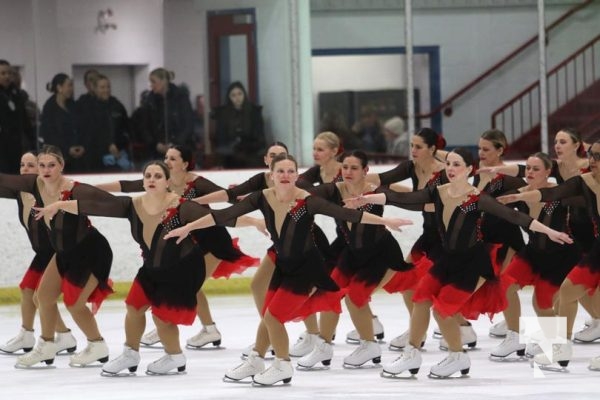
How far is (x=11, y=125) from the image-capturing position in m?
11.9

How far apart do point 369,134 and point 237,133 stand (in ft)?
3.59

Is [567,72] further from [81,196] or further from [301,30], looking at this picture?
[81,196]

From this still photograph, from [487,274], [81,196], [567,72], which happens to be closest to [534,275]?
[487,274]

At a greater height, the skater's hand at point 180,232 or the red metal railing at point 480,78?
the red metal railing at point 480,78

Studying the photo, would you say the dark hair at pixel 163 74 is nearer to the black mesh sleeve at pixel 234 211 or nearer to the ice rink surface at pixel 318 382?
the ice rink surface at pixel 318 382

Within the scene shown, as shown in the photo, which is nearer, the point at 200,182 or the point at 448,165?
the point at 448,165

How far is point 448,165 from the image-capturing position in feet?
26.3

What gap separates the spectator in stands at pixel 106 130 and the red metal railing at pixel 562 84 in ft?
10.6

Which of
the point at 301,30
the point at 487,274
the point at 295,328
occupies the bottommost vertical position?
the point at 295,328

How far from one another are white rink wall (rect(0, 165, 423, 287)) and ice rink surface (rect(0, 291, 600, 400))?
1.94m

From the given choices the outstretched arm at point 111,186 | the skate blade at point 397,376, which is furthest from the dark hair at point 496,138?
the outstretched arm at point 111,186

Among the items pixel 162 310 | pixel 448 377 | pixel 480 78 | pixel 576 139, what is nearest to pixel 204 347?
pixel 162 310

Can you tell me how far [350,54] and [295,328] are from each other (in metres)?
3.21

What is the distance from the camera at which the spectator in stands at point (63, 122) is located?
11.9 m
